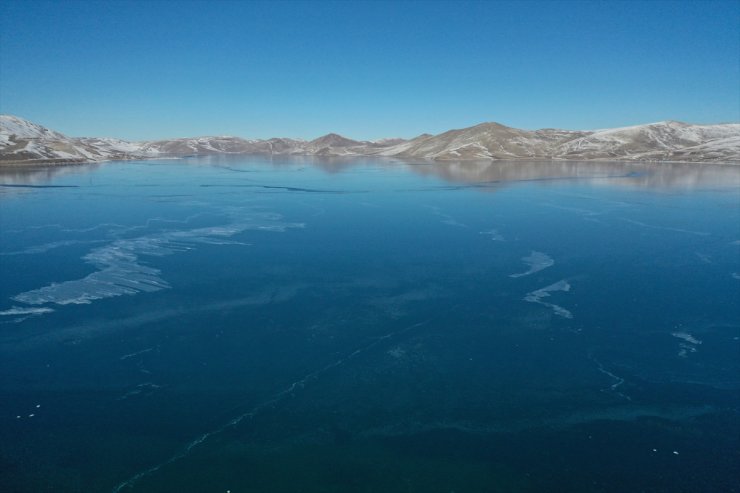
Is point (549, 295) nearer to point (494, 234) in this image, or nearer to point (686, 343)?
point (686, 343)

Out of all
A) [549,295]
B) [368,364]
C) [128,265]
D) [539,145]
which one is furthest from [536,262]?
[539,145]

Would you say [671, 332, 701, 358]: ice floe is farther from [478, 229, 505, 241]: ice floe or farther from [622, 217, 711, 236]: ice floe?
[622, 217, 711, 236]: ice floe

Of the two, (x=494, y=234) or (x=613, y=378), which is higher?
(x=494, y=234)

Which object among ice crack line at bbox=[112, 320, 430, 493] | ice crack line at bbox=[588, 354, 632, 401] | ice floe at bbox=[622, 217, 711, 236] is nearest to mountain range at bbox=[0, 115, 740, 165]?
ice floe at bbox=[622, 217, 711, 236]

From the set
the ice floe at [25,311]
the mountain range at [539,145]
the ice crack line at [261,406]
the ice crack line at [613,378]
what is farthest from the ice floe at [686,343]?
the mountain range at [539,145]

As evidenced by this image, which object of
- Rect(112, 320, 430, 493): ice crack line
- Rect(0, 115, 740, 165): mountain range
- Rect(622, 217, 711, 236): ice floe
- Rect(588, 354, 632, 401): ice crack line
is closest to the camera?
Rect(112, 320, 430, 493): ice crack line
